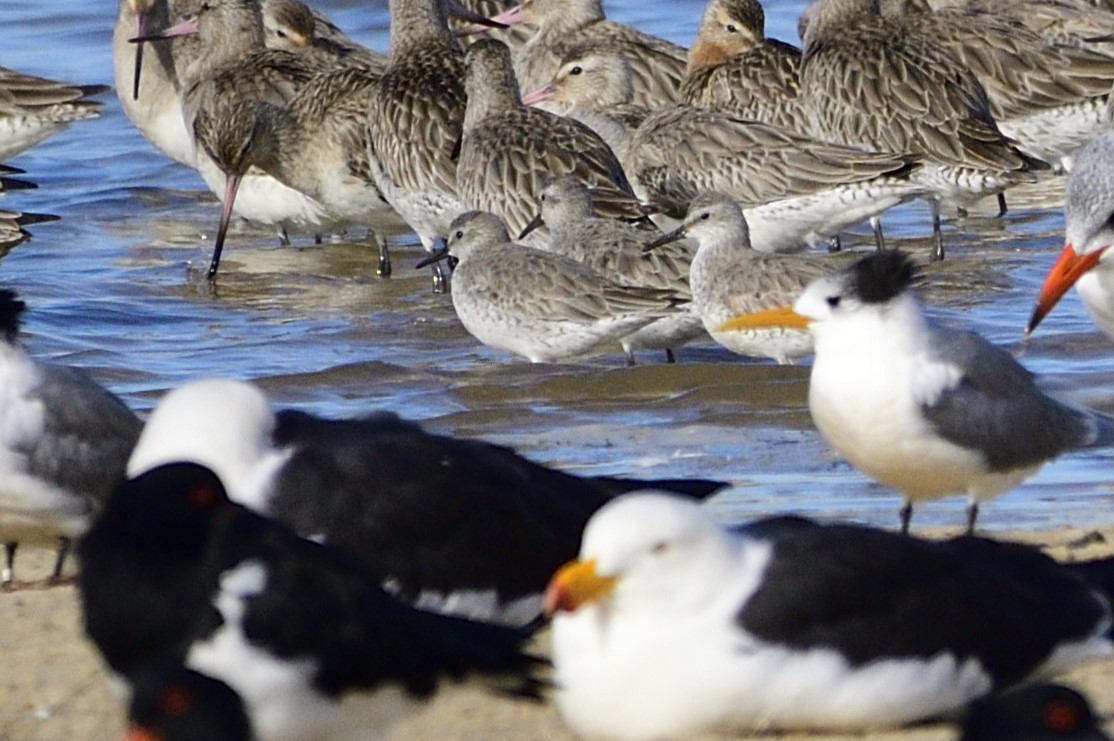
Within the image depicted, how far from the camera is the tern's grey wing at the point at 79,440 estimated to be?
722 cm

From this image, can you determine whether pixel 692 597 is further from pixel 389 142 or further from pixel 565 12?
pixel 565 12

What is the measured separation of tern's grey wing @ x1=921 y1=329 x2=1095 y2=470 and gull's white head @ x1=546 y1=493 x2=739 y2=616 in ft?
6.87

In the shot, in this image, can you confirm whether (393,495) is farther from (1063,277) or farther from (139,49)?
(139,49)

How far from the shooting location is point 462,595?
627cm

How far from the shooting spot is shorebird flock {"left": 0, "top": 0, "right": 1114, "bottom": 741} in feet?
16.8

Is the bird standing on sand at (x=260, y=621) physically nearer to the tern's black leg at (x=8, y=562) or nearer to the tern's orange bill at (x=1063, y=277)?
the tern's black leg at (x=8, y=562)

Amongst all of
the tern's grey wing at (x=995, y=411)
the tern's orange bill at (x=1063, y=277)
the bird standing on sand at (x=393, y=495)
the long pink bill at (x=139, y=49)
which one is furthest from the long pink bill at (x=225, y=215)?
the bird standing on sand at (x=393, y=495)

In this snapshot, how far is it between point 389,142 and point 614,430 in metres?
4.52

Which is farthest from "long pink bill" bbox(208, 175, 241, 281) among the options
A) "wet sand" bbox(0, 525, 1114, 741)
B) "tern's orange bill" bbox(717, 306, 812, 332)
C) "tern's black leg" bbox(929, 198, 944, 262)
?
"wet sand" bbox(0, 525, 1114, 741)

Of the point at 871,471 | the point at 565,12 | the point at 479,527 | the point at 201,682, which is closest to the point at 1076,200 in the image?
the point at 871,471

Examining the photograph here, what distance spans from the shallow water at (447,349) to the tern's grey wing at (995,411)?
0.79 metres

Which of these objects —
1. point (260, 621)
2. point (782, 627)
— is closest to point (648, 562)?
point (782, 627)

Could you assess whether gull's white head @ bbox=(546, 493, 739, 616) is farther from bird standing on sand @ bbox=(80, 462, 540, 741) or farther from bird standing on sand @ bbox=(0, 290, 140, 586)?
bird standing on sand @ bbox=(0, 290, 140, 586)

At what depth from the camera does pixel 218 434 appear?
6.02m
